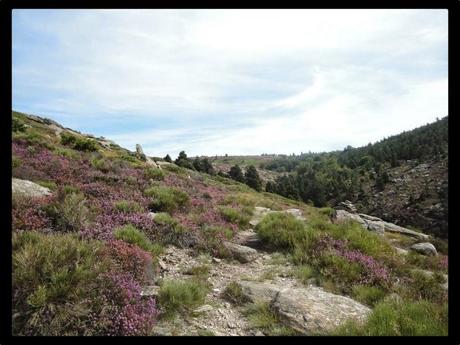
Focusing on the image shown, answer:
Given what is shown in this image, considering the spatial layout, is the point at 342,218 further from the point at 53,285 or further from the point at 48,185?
the point at 53,285

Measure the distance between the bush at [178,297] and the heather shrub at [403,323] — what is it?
2340 millimetres

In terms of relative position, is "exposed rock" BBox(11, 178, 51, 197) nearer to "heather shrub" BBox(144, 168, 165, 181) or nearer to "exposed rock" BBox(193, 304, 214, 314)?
"heather shrub" BBox(144, 168, 165, 181)

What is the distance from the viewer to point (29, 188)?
9.95 metres

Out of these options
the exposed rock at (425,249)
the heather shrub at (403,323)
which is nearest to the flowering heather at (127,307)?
the heather shrub at (403,323)

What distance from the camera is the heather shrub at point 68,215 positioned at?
7246 mm

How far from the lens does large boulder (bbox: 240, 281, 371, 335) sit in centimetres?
489

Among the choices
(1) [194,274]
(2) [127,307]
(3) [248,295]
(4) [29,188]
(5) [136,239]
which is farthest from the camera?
(4) [29,188]

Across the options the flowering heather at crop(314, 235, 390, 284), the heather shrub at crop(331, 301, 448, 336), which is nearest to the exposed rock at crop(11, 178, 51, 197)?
the flowering heather at crop(314, 235, 390, 284)

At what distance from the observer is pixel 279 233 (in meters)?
9.65

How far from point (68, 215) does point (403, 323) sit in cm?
707

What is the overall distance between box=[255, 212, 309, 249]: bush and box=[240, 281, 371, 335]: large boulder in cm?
277

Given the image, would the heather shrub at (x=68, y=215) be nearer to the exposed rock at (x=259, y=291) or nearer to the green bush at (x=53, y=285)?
the green bush at (x=53, y=285)

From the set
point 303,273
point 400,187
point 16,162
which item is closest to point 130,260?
point 303,273

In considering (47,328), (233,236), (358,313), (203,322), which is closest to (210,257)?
(233,236)
